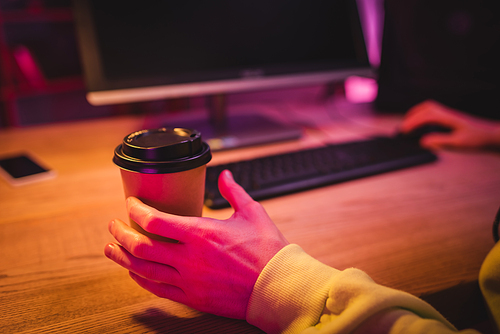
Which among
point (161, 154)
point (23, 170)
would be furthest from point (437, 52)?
point (23, 170)

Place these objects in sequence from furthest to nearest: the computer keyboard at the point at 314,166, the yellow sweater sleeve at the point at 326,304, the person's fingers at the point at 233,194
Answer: the computer keyboard at the point at 314,166, the person's fingers at the point at 233,194, the yellow sweater sleeve at the point at 326,304

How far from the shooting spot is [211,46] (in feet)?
2.70

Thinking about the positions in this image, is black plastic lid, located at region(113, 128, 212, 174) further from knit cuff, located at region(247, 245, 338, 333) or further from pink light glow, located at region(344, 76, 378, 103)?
pink light glow, located at region(344, 76, 378, 103)

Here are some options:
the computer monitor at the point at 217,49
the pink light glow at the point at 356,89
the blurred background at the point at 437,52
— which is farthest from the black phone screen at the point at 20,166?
the pink light glow at the point at 356,89

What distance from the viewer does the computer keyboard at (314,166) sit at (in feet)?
1.89

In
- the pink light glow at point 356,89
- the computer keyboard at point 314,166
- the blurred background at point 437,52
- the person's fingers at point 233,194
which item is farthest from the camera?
the pink light glow at point 356,89

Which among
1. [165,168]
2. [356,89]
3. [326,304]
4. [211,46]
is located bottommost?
[356,89]

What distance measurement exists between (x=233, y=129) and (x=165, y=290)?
0.61 meters

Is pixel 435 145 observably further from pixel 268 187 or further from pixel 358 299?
pixel 358 299

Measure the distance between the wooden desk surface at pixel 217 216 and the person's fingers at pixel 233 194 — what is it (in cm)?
9

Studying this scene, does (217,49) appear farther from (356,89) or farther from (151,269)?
(356,89)

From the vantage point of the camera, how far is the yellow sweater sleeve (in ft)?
1.02

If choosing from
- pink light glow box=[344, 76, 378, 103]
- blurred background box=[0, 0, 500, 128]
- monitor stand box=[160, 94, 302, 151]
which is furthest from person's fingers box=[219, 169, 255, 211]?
pink light glow box=[344, 76, 378, 103]

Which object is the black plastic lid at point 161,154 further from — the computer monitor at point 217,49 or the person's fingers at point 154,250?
the computer monitor at point 217,49
